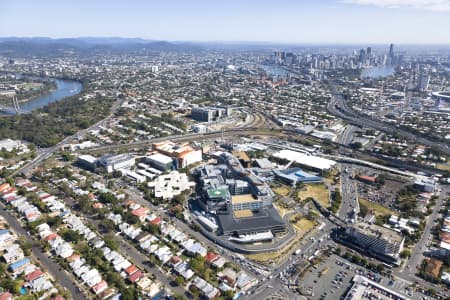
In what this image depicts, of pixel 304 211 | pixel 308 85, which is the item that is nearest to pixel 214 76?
pixel 308 85

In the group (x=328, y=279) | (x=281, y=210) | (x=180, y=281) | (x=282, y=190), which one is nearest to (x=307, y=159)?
(x=282, y=190)

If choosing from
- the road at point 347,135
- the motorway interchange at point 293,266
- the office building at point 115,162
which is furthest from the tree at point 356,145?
the office building at point 115,162

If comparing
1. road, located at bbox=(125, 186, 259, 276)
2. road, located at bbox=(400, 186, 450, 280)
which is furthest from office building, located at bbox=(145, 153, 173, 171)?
road, located at bbox=(400, 186, 450, 280)

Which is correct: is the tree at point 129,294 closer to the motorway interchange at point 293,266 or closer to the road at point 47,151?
the motorway interchange at point 293,266

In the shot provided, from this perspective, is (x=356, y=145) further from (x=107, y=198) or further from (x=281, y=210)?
(x=107, y=198)

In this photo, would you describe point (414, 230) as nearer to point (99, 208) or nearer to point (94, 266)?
point (94, 266)
